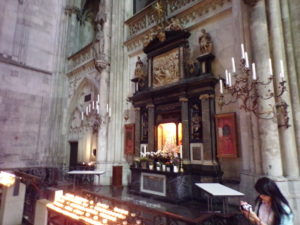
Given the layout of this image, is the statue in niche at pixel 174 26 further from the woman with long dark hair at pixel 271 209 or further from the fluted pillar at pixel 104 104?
the woman with long dark hair at pixel 271 209

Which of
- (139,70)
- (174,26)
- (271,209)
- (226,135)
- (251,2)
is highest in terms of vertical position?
(174,26)

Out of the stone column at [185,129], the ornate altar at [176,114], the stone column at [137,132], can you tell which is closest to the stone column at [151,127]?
the ornate altar at [176,114]

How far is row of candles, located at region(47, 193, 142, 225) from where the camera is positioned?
2.36 metres

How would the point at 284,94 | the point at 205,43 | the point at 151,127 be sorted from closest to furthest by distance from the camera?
the point at 284,94 → the point at 205,43 → the point at 151,127

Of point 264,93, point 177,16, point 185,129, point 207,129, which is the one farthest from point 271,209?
point 177,16

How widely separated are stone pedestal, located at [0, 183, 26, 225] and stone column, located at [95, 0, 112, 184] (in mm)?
4144

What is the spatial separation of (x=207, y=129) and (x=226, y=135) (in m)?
0.58

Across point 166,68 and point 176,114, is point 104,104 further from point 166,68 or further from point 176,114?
point 176,114

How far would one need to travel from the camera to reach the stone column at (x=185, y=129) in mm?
6176

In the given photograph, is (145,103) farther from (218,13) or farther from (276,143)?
(276,143)

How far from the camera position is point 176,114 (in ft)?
23.0

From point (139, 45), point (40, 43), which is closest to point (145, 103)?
point (139, 45)

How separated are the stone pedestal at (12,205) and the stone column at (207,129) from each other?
4512 mm

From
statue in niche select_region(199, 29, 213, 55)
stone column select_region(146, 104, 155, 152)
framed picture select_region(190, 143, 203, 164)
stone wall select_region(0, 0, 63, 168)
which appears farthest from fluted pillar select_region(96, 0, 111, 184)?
stone wall select_region(0, 0, 63, 168)
